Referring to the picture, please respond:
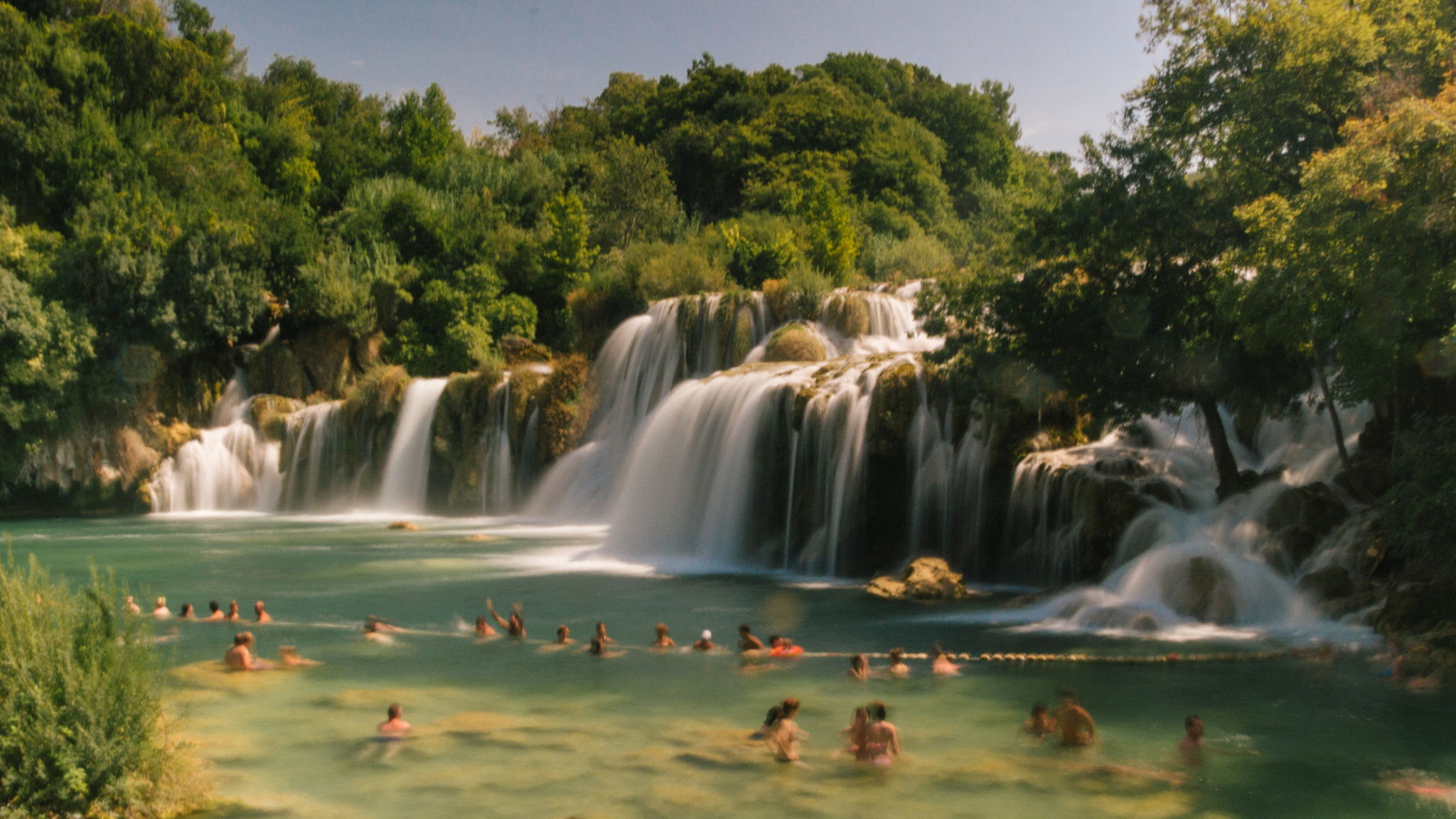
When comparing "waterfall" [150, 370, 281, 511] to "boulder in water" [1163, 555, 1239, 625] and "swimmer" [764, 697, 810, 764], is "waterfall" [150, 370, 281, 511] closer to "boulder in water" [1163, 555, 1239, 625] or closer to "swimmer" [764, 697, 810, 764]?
"boulder in water" [1163, 555, 1239, 625]

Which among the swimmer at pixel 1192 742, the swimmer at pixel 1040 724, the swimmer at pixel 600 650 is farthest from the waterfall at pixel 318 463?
the swimmer at pixel 1192 742

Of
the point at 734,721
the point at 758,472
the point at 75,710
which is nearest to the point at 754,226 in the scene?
the point at 758,472

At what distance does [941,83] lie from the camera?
63438 mm

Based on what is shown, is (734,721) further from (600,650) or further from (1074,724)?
(600,650)

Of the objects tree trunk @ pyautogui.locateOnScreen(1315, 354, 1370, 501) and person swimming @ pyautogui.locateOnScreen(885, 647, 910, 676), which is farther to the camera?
tree trunk @ pyautogui.locateOnScreen(1315, 354, 1370, 501)

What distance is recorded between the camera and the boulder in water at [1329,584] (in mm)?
13539

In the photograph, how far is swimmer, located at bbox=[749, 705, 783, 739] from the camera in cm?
940

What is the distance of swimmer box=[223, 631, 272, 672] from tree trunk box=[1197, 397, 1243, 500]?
1294cm

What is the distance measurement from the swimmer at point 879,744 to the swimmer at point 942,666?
275 centimetres

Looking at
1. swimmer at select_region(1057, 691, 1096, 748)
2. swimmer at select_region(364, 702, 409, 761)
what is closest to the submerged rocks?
swimmer at select_region(1057, 691, 1096, 748)

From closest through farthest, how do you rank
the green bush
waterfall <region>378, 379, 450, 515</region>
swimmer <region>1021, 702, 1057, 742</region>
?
the green bush
swimmer <region>1021, 702, 1057, 742</region>
waterfall <region>378, 379, 450, 515</region>

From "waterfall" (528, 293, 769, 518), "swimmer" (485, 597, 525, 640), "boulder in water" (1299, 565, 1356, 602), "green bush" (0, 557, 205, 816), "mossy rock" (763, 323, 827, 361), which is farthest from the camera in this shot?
"waterfall" (528, 293, 769, 518)

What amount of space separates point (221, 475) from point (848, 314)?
2058cm

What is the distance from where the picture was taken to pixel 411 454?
32938 millimetres
